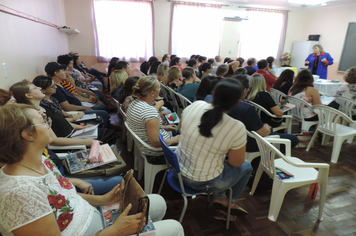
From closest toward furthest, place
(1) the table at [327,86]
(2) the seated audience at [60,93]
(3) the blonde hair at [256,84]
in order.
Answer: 1. (3) the blonde hair at [256,84]
2. (2) the seated audience at [60,93]
3. (1) the table at [327,86]

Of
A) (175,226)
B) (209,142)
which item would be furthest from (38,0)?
(175,226)

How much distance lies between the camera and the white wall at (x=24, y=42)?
7.09ft

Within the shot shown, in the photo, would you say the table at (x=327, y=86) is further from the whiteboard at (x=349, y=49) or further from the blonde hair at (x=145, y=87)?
the blonde hair at (x=145, y=87)

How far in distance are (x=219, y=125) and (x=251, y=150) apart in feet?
3.14

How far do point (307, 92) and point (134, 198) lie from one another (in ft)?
9.54

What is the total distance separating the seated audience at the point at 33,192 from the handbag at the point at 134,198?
3 cm

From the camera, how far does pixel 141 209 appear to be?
94 centimetres

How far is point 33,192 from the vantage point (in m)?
0.77

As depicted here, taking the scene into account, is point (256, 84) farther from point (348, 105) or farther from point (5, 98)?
point (5, 98)

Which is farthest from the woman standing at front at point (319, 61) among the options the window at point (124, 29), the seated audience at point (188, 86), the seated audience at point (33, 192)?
the seated audience at point (33, 192)

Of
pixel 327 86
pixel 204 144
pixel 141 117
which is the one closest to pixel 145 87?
pixel 141 117

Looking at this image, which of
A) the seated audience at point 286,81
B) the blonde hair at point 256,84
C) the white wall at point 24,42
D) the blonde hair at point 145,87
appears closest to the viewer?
the blonde hair at point 145,87

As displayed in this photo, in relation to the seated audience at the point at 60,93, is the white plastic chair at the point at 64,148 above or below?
below

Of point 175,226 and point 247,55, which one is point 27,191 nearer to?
point 175,226
